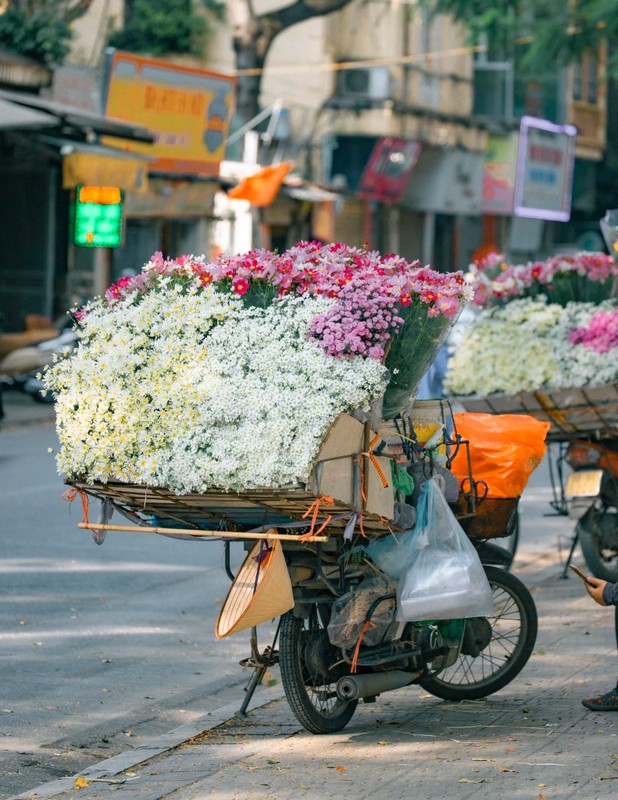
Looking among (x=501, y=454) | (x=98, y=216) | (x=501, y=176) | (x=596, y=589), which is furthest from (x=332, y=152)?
(x=596, y=589)

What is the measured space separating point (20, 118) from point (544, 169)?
2315 centimetres

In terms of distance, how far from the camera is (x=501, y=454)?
644cm

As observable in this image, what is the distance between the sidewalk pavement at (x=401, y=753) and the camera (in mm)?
5129

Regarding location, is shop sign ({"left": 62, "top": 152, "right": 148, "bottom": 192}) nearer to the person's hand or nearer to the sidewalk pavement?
the sidewalk pavement

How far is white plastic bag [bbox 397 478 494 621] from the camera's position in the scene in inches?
226

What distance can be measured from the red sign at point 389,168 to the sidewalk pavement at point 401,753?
26.2m

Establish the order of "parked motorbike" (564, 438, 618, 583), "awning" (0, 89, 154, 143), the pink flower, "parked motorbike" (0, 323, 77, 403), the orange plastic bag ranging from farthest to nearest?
"parked motorbike" (0, 323, 77, 403), "awning" (0, 89, 154, 143), "parked motorbike" (564, 438, 618, 583), the orange plastic bag, the pink flower

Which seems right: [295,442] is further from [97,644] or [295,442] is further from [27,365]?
[27,365]

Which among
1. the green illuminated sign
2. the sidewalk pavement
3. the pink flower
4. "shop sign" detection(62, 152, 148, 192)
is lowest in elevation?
the sidewalk pavement

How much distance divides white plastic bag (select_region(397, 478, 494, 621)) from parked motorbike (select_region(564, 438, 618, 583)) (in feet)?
11.3

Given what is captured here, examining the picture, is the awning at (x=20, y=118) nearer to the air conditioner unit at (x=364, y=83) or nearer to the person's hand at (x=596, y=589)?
the person's hand at (x=596, y=589)

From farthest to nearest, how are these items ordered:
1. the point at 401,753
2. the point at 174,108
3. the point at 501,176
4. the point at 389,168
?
1. the point at 501,176
2. the point at 389,168
3. the point at 174,108
4. the point at 401,753

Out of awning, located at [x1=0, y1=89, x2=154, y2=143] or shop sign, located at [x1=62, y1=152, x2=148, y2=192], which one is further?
shop sign, located at [x1=62, y1=152, x2=148, y2=192]

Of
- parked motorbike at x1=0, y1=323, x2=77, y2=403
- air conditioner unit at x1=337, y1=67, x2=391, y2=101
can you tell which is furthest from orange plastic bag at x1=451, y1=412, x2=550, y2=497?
air conditioner unit at x1=337, y1=67, x2=391, y2=101
